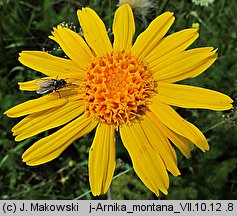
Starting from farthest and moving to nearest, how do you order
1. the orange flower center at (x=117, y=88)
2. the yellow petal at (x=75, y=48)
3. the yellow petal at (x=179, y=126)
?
1. the yellow petal at (x=75, y=48)
2. the orange flower center at (x=117, y=88)
3. the yellow petal at (x=179, y=126)

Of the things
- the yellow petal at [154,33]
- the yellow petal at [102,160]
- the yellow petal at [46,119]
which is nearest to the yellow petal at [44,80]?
the yellow petal at [46,119]

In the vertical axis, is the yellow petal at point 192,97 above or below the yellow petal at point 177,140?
above

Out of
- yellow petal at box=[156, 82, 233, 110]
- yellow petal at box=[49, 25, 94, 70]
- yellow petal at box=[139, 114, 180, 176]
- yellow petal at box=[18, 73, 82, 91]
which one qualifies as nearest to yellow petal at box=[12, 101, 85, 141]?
yellow petal at box=[18, 73, 82, 91]

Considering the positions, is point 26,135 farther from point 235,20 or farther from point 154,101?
point 235,20

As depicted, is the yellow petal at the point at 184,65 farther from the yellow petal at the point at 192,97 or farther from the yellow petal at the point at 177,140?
the yellow petal at the point at 177,140

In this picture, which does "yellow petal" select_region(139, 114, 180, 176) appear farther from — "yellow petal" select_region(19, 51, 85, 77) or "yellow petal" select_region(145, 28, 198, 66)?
"yellow petal" select_region(19, 51, 85, 77)

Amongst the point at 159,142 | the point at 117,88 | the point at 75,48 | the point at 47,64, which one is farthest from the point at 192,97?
the point at 47,64

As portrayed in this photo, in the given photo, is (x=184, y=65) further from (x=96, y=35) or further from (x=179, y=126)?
(x=96, y=35)

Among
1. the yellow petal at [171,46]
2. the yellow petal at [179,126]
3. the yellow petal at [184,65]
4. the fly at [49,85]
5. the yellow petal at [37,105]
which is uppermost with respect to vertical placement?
the yellow petal at [171,46]
